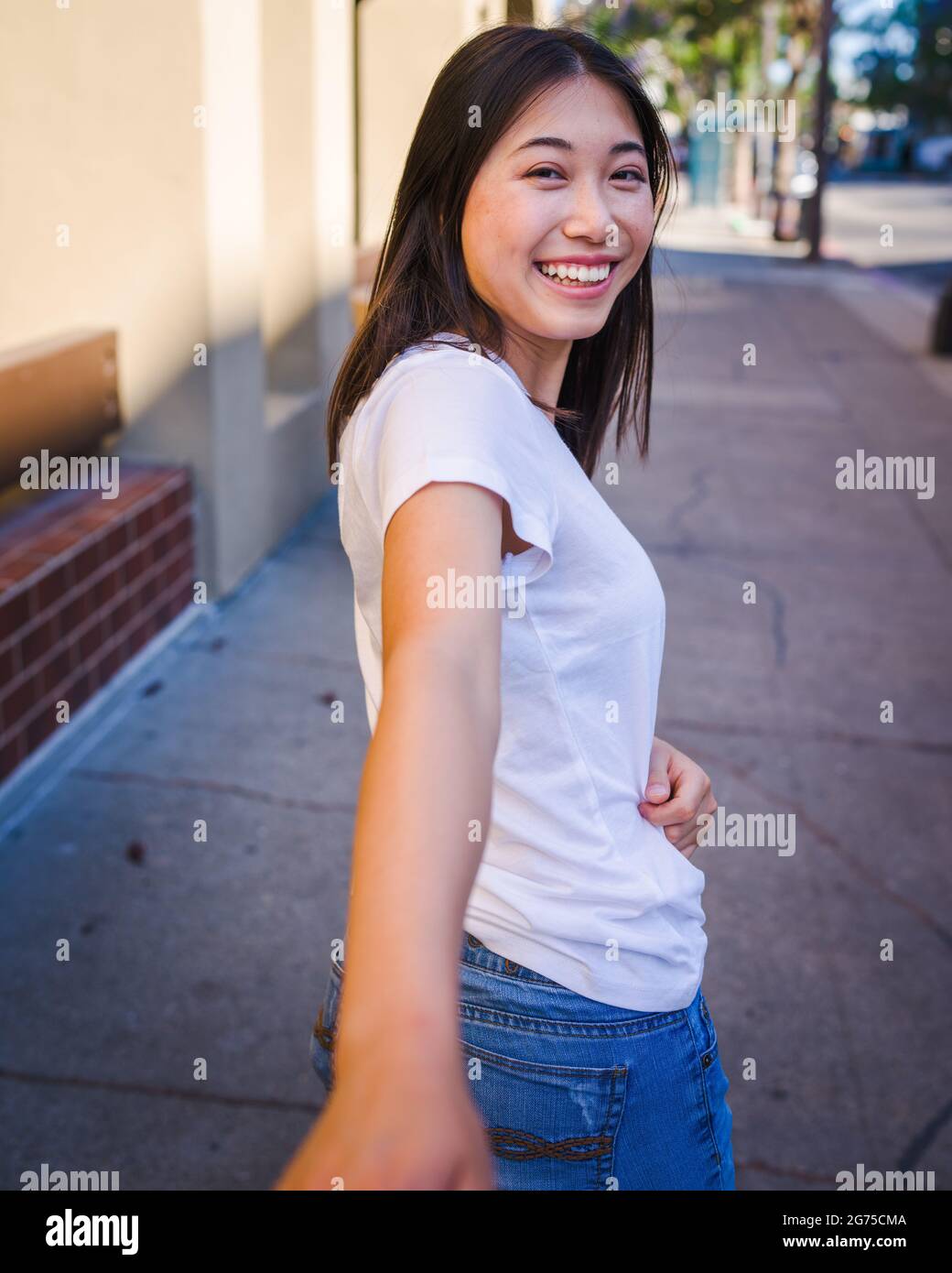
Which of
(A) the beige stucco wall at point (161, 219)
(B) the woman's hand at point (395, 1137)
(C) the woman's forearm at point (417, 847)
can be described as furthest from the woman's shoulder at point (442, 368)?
(A) the beige stucco wall at point (161, 219)

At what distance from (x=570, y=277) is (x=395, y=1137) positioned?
1013 mm

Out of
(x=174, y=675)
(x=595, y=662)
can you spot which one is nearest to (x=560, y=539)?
(x=595, y=662)

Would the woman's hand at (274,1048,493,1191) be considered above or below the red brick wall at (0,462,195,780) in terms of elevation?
above

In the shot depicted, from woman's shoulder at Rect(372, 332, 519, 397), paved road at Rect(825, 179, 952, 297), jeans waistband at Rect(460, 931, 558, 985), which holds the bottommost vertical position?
paved road at Rect(825, 179, 952, 297)

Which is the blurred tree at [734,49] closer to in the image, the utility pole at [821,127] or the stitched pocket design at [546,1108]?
the utility pole at [821,127]

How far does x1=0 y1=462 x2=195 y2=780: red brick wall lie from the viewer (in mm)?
3850

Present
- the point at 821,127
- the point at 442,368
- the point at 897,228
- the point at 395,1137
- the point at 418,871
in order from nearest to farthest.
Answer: the point at 395,1137
the point at 418,871
the point at 442,368
the point at 821,127
the point at 897,228

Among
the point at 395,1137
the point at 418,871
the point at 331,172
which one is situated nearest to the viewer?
the point at 395,1137

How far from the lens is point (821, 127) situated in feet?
74.3

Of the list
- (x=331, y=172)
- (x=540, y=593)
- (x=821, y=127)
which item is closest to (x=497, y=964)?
(x=540, y=593)

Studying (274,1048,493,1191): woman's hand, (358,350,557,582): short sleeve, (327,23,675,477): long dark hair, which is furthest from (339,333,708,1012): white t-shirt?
(274,1048,493,1191): woman's hand

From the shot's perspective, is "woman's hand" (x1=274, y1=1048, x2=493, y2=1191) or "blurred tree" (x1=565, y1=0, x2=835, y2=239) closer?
"woman's hand" (x1=274, y1=1048, x2=493, y2=1191)

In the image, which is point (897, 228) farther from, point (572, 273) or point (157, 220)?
point (572, 273)

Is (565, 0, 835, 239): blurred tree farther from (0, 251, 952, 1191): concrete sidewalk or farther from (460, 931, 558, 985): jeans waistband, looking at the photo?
(460, 931, 558, 985): jeans waistband
